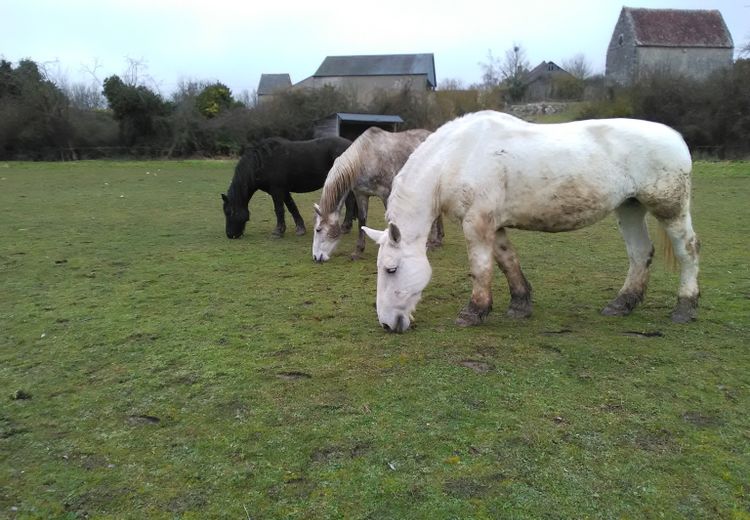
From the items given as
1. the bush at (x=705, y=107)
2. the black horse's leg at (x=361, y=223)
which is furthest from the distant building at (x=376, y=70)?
the black horse's leg at (x=361, y=223)

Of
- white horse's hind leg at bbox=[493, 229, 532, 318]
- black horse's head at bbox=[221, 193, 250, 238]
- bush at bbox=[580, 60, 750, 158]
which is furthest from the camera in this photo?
bush at bbox=[580, 60, 750, 158]

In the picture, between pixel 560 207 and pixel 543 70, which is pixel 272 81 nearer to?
pixel 543 70

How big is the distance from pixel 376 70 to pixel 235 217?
5273 centimetres

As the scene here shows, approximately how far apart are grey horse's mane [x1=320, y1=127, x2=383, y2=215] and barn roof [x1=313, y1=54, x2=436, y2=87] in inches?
1977

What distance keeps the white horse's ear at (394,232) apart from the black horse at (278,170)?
5155 mm

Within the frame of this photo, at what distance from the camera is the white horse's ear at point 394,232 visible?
4.82 metres

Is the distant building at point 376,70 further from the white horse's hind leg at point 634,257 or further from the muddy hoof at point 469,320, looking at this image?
the muddy hoof at point 469,320

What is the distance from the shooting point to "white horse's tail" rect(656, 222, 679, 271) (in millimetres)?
5195

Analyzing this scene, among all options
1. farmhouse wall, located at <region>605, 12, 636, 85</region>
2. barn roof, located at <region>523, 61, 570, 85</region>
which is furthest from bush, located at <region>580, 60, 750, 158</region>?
barn roof, located at <region>523, 61, 570, 85</region>

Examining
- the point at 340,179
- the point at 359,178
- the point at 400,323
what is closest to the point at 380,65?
the point at 359,178

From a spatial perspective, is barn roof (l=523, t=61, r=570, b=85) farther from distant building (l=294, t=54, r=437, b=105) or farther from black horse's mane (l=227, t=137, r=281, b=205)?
black horse's mane (l=227, t=137, r=281, b=205)

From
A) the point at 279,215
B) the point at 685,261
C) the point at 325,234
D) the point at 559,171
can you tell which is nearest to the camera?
the point at 559,171

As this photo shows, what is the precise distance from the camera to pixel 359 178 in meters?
8.26

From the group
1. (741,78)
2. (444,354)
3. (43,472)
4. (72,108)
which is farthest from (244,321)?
(72,108)
